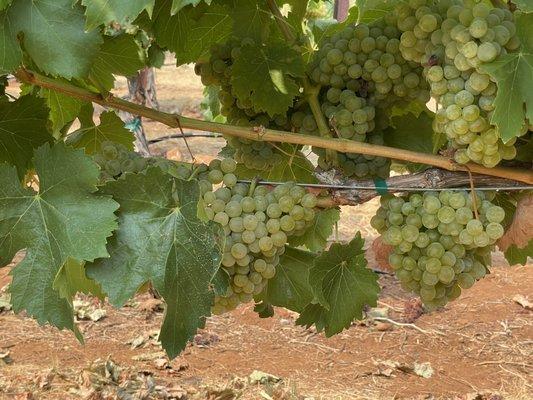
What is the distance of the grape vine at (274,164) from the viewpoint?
67.8 inches

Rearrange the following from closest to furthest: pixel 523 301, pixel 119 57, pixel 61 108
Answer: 1. pixel 119 57
2. pixel 61 108
3. pixel 523 301

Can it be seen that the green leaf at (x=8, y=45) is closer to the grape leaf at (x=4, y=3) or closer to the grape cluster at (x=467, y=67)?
the grape leaf at (x=4, y=3)

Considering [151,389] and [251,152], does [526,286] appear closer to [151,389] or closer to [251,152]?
[151,389]

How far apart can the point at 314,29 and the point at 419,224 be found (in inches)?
39.9

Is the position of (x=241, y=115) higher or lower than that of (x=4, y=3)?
lower

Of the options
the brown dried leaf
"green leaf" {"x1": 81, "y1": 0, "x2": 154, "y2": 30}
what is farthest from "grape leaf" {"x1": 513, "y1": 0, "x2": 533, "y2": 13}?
"green leaf" {"x1": 81, "y1": 0, "x2": 154, "y2": 30}

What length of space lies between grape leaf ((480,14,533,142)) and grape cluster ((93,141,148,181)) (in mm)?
799

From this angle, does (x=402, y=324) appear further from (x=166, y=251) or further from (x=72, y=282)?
(x=166, y=251)

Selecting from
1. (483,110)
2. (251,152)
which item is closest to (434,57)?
(483,110)

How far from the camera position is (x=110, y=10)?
5.41 ft

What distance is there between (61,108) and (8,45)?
1021 mm

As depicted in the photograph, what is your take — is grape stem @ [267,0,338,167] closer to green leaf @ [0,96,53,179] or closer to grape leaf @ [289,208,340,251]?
grape leaf @ [289,208,340,251]

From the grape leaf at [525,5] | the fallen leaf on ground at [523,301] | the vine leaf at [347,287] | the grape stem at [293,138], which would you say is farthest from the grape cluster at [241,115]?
the fallen leaf on ground at [523,301]

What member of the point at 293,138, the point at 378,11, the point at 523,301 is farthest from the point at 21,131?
the point at 523,301
